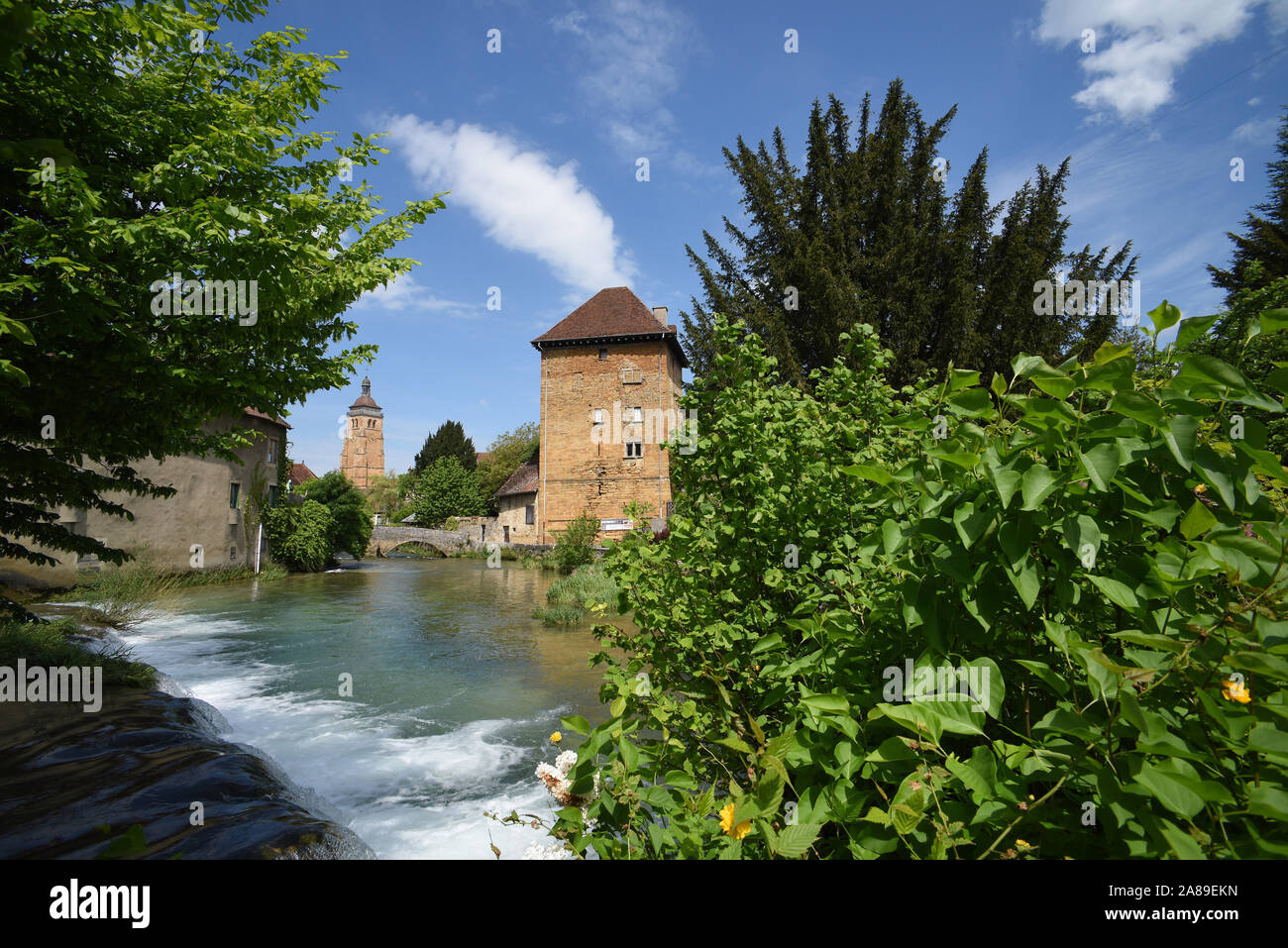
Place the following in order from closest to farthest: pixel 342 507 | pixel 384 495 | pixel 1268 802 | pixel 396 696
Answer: pixel 1268 802 → pixel 396 696 → pixel 342 507 → pixel 384 495

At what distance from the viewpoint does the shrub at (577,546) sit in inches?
1163

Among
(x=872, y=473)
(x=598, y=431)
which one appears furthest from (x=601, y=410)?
(x=872, y=473)

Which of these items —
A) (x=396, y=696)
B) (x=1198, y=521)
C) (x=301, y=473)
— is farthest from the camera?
(x=301, y=473)

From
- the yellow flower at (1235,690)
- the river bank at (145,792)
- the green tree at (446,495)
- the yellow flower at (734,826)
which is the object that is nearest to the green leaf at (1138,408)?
the yellow flower at (1235,690)

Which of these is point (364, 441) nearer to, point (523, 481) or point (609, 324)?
point (523, 481)

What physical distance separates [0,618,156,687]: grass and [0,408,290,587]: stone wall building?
34.2 ft

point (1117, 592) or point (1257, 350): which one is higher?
point (1257, 350)

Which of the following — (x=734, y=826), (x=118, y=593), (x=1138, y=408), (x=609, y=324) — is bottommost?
(x=118, y=593)

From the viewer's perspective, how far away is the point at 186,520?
75.0 feet

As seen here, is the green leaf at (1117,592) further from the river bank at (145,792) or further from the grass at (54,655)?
the grass at (54,655)

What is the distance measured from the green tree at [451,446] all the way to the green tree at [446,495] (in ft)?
36.3

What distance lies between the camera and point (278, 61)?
25.4ft

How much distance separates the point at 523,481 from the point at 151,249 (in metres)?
39.1
